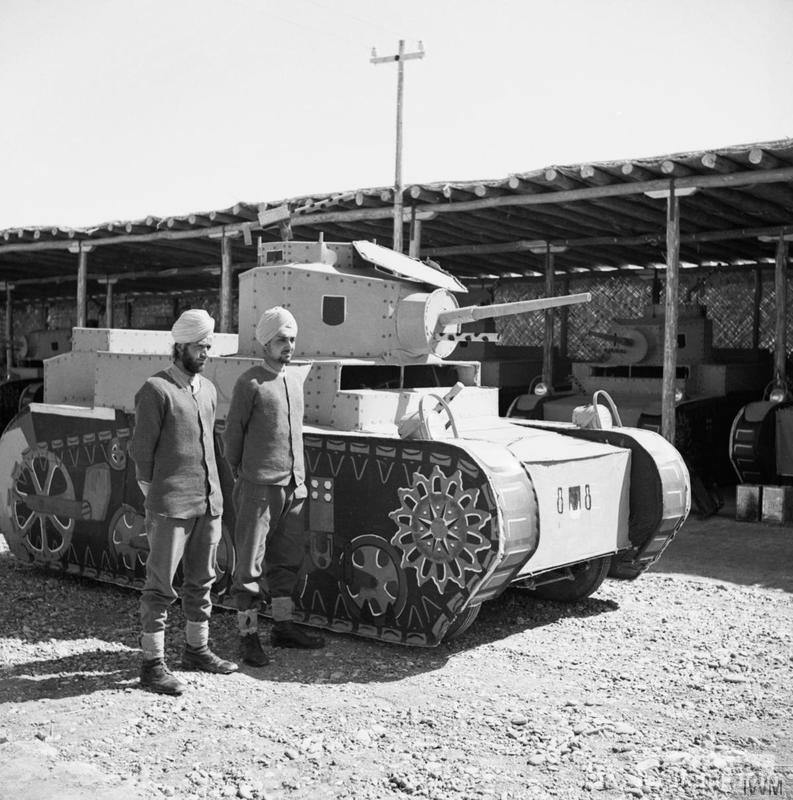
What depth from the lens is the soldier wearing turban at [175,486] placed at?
4996 millimetres

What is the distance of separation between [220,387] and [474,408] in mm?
1689

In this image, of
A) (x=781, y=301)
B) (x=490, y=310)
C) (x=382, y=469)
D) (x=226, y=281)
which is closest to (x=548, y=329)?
(x=781, y=301)

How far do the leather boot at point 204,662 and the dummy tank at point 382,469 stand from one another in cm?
94

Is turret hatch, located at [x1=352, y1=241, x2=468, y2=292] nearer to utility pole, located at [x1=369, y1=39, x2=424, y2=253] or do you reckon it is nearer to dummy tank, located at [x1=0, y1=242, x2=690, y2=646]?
dummy tank, located at [x1=0, y1=242, x2=690, y2=646]

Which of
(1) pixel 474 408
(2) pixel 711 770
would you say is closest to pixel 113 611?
(1) pixel 474 408

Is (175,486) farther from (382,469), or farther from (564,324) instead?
(564,324)

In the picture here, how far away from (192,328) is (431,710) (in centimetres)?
209

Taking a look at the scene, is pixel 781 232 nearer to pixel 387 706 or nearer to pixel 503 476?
pixel 503 476

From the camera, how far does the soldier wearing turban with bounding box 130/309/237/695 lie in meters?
5.00

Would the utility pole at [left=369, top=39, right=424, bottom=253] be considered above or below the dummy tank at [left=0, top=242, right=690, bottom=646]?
above

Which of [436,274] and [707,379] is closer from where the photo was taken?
[436,274]

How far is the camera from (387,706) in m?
4.85

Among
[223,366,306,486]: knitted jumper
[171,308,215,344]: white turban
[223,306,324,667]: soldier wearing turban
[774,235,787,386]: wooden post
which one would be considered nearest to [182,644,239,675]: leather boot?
[223,306,324,667]: soldier wearing turban

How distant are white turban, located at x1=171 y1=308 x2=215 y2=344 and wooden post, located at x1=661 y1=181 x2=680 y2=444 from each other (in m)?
6.58
